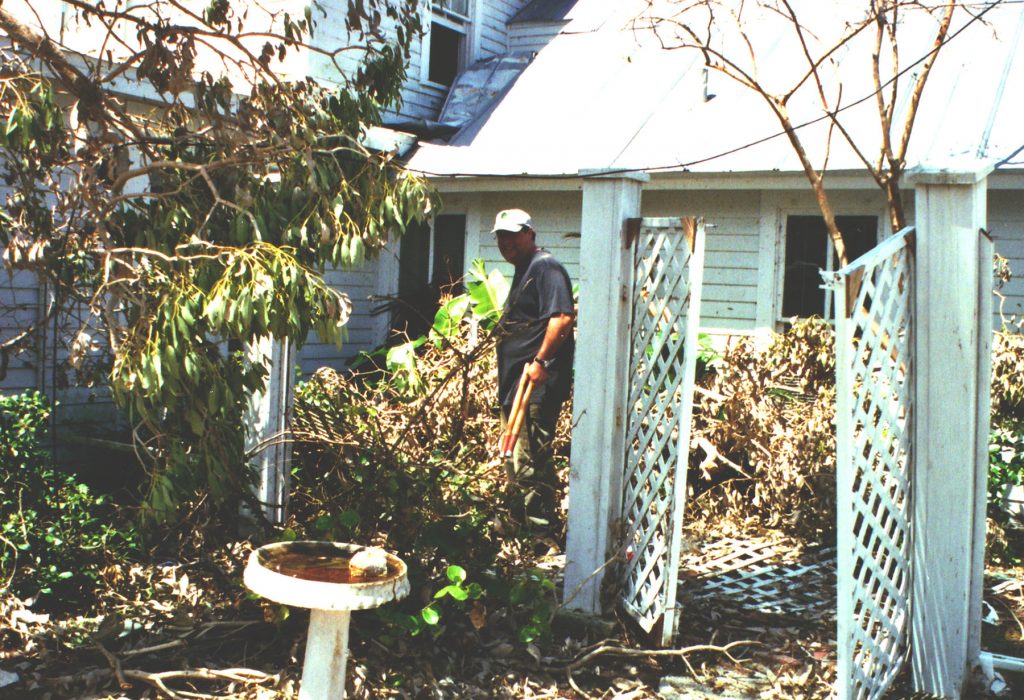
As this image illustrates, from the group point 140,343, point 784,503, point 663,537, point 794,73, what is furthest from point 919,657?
point 794,73

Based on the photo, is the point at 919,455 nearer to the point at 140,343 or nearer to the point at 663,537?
the point at 663,537

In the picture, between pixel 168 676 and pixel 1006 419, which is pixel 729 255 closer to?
pixel 1006 419

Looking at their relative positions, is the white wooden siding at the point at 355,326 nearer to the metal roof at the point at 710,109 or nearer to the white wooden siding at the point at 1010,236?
the metal roof at the point at 710,109

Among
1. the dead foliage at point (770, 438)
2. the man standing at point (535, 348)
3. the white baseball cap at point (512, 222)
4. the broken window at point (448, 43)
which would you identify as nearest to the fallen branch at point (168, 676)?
the man standing at point (535, 348)

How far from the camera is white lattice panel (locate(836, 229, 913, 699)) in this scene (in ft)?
12.7

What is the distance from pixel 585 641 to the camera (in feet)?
16.9

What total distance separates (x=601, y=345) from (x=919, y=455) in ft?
5.15

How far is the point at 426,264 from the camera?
42.5 feet

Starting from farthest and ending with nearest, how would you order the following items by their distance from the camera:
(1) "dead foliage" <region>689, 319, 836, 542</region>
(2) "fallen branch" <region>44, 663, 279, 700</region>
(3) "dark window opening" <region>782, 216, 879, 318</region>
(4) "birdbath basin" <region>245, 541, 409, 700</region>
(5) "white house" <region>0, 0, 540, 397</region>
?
(3) "dark window opening" <region>782, 216, 879, 318</region>, (5) "white house" <region>0, 0, 540, 397</region>, (1) "dead foliage" <region>689, 319, 836, 542</region>, (2) "fallen branch" <region>44, 663, 279, 700</region>, (4) "birdbath basin" <region>245, 541, 409, 700</region>

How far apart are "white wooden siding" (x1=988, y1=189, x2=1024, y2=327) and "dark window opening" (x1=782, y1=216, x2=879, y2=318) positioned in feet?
4.11

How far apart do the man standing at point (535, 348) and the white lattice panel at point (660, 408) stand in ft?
2.64

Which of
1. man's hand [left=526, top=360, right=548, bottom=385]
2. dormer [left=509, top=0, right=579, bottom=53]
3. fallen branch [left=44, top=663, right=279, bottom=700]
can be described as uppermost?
dormer [left=509, top=0, right=579, bottom=53]

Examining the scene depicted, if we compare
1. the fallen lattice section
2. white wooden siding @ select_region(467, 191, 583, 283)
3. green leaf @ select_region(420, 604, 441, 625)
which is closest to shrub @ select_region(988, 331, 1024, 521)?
the fallen lattice section

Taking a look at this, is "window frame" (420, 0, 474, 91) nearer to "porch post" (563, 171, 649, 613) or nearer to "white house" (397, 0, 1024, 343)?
"white house" (397, 0, 1024, 343)
